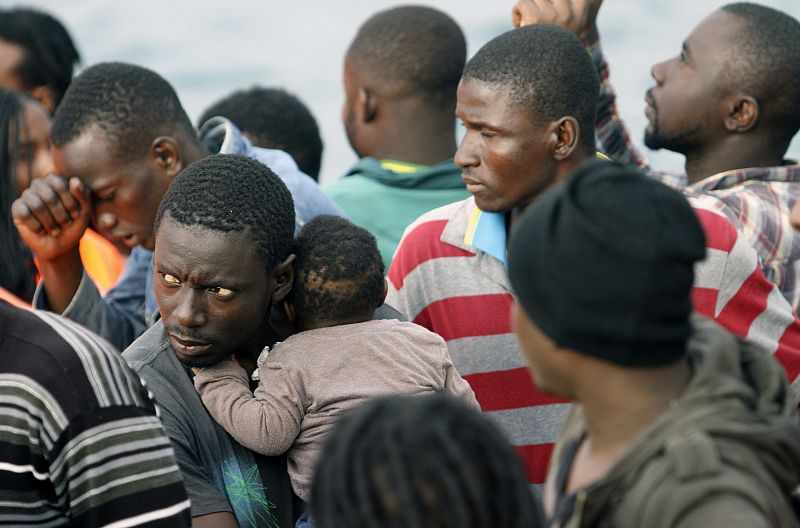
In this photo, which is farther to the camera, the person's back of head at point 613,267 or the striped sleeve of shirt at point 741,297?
the striped sleeve of shirt at point 741,297

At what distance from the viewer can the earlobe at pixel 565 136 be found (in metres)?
3.49

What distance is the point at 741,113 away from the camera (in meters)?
4.33

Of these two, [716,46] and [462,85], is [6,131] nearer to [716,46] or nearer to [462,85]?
[462,85]

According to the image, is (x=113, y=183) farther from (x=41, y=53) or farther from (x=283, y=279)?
(x=41, y=53)

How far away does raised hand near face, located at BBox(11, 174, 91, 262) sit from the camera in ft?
12.4

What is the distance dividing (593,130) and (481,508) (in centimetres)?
214

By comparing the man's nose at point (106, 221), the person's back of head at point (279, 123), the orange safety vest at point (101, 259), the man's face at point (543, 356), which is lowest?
the orange safety vest at point (101, 259)

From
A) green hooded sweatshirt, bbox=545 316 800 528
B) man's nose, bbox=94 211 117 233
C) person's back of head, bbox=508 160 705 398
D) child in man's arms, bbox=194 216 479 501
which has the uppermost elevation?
person's back of head, bbox=508 160 705 398

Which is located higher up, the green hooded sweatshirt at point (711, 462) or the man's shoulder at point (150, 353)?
the green hooded sweatshirt at point (711, 462)

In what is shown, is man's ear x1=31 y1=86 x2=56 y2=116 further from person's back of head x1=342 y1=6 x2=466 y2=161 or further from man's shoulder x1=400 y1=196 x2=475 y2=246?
man's shoulder x1=400 y1=196 x2=475 y2=246

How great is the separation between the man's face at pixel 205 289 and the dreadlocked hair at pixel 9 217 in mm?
1420

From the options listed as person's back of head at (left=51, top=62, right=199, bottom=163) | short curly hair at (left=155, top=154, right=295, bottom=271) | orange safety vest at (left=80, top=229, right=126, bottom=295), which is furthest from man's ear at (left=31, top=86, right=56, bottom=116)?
short curly hair at (left=155, top=154, right=295, bottom=271)

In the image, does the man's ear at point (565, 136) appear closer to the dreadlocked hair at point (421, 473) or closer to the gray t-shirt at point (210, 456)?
the gray t-shirt at point (210, 456)

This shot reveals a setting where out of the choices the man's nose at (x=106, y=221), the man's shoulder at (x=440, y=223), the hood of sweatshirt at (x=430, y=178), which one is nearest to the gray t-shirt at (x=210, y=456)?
the man's shoulder at (x=440, y=223)
